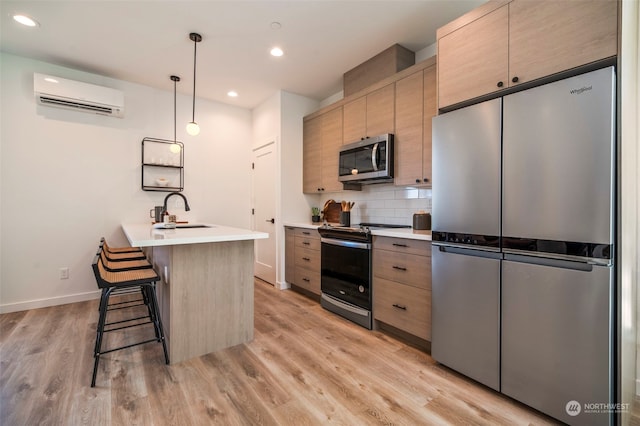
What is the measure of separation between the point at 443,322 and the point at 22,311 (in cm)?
427

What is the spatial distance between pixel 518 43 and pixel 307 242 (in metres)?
2.75

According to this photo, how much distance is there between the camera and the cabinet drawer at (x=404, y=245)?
2295mm

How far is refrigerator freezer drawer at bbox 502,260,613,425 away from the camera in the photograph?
141 centimetres

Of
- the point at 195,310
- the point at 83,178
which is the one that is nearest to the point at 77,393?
the point at 195,310

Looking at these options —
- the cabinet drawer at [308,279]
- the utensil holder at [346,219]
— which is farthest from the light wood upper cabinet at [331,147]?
the cabinet drawer at [308,279]

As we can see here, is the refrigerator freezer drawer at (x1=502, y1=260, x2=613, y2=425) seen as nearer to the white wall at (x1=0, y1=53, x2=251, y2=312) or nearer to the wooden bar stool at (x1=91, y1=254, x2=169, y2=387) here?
the wooden bar stool at (x1=91, y1=254, x2=169, y2=387)

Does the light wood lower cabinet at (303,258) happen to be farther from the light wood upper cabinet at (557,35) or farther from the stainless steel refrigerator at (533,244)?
the light wood upper cabinet at (557,35)

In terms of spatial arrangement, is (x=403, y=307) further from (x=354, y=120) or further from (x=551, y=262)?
(x=354, y=120)

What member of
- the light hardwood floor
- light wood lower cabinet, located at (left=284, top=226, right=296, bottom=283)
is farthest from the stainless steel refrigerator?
light wood lower cabinet, located at (left=284, top=226, right=296, bottom=283)

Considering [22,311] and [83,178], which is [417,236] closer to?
[83,178]

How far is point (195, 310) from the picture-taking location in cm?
225

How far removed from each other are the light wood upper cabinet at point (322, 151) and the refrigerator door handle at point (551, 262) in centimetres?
221

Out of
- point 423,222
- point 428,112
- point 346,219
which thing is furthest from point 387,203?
point 428,112

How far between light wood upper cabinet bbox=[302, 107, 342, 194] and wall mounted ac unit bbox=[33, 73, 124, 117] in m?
2.34
